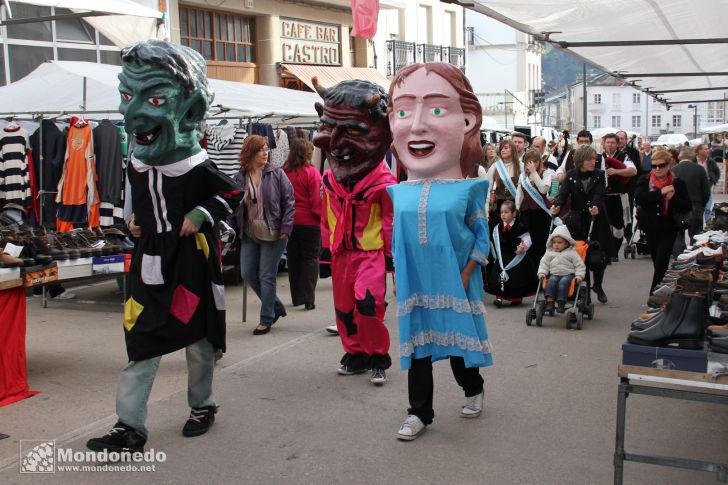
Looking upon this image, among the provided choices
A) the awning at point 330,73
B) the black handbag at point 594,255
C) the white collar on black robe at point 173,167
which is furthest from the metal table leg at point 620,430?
the awning at point 330,73

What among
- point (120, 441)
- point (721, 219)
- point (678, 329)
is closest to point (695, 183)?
point (721, 219)

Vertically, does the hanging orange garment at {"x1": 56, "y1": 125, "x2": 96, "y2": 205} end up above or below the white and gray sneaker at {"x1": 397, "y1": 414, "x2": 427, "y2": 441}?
above

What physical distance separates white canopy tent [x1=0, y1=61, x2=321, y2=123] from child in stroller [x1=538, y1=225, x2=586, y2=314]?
4022mm

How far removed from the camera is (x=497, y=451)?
464 cm

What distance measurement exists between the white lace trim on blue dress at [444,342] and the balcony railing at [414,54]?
21.6m

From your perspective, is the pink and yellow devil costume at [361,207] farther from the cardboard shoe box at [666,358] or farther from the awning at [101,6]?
the awning at [101,6]

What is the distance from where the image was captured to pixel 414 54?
29.8m

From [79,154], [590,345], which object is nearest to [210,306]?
[590,345]

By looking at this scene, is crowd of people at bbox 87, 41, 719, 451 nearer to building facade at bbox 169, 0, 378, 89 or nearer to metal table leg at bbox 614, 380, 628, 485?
metal table leg at bbox 614, 380, 628, 485

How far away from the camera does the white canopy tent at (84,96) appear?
1026cm

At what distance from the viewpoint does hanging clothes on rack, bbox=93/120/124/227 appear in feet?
31.2

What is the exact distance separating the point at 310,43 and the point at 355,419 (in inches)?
710

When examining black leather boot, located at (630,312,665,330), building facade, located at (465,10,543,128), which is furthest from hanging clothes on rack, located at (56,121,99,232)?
building facade, located at (465,10,543,128)

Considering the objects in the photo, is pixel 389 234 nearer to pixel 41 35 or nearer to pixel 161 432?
pixel 161 432
